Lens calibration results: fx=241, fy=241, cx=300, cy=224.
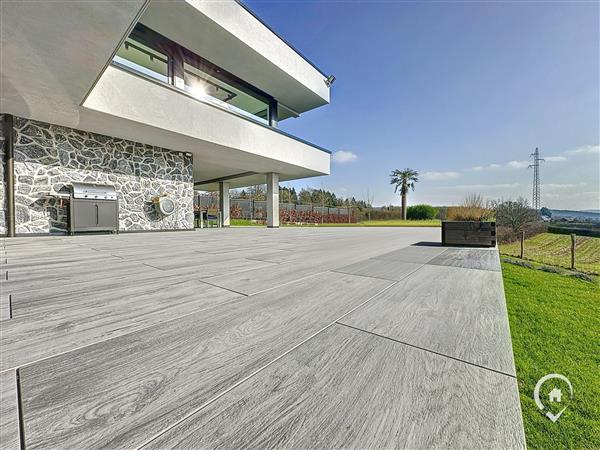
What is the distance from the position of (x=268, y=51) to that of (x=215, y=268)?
761 centimetres

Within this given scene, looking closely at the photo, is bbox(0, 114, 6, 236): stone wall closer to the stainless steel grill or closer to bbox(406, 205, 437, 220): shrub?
the stainless steel grill

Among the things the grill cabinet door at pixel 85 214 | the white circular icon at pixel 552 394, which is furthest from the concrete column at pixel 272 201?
the white circular icon at pixel 552 394

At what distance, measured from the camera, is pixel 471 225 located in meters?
3.70

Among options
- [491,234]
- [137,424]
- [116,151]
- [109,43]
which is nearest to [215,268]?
[137,424]

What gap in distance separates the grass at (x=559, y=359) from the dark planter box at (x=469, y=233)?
1175 mm

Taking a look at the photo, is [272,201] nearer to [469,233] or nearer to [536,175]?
[469,233]

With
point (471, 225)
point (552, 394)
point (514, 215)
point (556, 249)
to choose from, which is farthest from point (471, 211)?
point (514, 215)

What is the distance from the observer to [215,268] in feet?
6.58

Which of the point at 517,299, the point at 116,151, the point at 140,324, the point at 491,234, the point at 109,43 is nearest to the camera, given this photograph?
the point at 140,324

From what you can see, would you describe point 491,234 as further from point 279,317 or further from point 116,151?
point 116,151

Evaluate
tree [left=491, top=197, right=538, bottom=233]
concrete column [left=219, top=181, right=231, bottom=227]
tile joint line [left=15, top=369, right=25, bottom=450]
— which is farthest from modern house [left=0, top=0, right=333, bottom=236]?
tree [left=491, top=197, right=538, bottom=233]

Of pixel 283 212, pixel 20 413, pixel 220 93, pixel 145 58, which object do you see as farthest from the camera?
pixel 283 212

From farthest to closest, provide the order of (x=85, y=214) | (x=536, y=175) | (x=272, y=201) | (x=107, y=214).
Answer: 1. (x=536, y=175)
2. (x=272, y=201)
3. (x=107, y=214)
4. (x=85, y=214)

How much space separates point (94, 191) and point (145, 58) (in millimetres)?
3984
